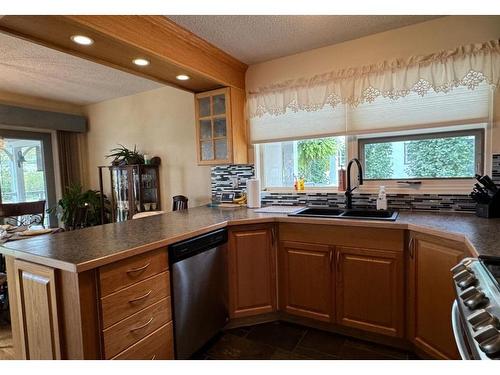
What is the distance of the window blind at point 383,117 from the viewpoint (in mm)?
1972

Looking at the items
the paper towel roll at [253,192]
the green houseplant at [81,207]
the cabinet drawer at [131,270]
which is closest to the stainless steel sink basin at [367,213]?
the paper towel roll at [253,192]

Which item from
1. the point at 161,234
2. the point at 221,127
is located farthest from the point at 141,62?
the point at 161,234

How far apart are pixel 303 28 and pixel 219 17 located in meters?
0.64

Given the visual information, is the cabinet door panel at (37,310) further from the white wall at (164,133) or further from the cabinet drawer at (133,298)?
the white wall at (164,133)

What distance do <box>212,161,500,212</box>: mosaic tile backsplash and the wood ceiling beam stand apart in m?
0.91

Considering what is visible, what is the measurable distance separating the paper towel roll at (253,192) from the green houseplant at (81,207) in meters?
2.45

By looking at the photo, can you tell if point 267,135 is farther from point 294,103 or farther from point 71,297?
point 71,297

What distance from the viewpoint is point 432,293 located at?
5.23 feet

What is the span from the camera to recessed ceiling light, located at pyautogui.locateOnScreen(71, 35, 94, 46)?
1.59 metres

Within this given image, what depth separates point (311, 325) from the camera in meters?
2.11
